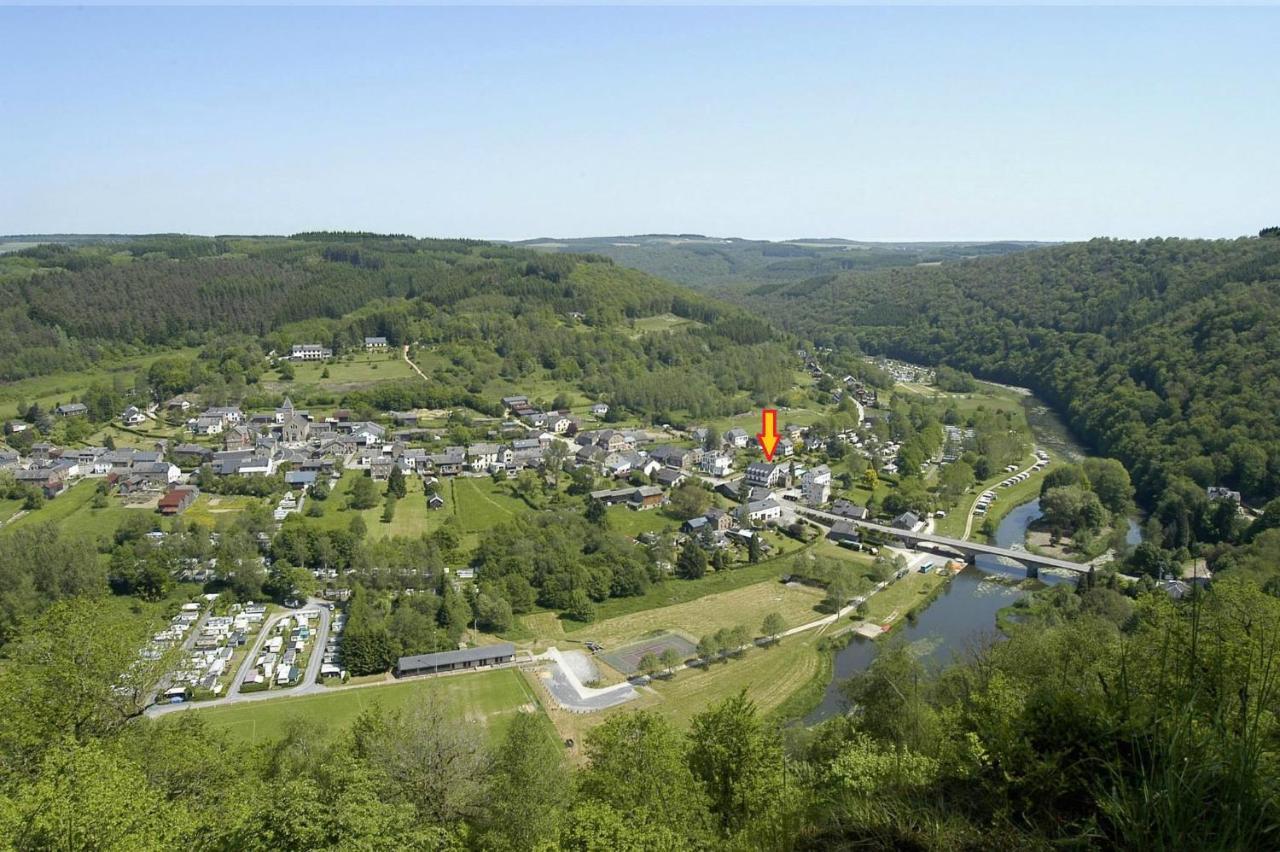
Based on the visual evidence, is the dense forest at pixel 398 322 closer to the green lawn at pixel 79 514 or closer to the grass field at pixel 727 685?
the green lawn at pixel 79 514

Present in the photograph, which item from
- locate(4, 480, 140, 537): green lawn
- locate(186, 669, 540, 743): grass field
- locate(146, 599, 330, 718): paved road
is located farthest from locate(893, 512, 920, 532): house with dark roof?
locate(4, 480, 140, 537): green lawn

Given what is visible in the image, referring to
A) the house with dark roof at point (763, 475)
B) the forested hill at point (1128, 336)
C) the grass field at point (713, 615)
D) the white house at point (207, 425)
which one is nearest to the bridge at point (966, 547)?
the house with dark roof at point (763, 475)

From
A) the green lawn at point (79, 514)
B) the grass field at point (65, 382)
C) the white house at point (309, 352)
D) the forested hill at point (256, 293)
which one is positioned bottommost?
the green lawn at point (79, 514)

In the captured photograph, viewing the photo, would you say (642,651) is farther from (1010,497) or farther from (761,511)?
(1010,497)

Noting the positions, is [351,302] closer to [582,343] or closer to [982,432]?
[582,343]

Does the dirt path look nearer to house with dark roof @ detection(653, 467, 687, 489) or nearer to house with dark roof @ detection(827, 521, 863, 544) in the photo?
house with dark roof @ detection(653, 467, 687, 489)

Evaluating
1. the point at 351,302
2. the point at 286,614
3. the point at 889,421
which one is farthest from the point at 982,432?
the point at 351,302

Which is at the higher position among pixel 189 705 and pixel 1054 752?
pixel 1054 752
